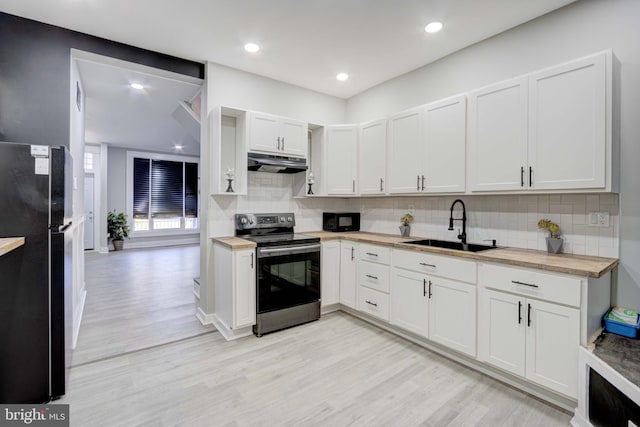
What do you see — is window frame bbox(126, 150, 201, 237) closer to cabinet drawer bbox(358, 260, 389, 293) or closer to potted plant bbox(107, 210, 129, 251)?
potted plant bbox(107, 210, 129, 251)

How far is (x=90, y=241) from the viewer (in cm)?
776

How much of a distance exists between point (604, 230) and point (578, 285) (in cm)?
69

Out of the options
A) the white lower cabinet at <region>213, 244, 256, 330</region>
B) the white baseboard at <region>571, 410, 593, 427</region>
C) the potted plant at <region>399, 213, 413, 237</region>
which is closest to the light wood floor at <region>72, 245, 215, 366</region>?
the white lower cabinet at <region>213, 244, 256, 330</region>

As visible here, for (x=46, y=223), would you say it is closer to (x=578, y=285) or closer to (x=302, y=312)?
(x=302, y=312)

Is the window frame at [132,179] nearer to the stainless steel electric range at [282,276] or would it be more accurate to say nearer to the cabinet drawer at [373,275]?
the stainless steel electric range at [282,276]

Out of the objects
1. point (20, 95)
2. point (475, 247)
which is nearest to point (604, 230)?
point (475, 247)

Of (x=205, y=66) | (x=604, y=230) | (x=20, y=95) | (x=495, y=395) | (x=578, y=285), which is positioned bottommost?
(x=495, y=395)

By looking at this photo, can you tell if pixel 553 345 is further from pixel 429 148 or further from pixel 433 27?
pixel 433 27

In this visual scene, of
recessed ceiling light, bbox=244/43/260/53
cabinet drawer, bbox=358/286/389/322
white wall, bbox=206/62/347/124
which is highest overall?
recessed ceiling light, bbox=244/43/260/53

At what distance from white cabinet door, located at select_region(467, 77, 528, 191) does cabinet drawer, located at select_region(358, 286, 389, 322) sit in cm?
137

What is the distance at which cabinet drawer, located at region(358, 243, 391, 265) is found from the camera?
Answer: 2.99m

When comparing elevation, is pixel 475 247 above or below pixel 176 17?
below

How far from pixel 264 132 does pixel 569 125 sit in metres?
2.64

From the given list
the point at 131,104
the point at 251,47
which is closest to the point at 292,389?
the point at 251,47
